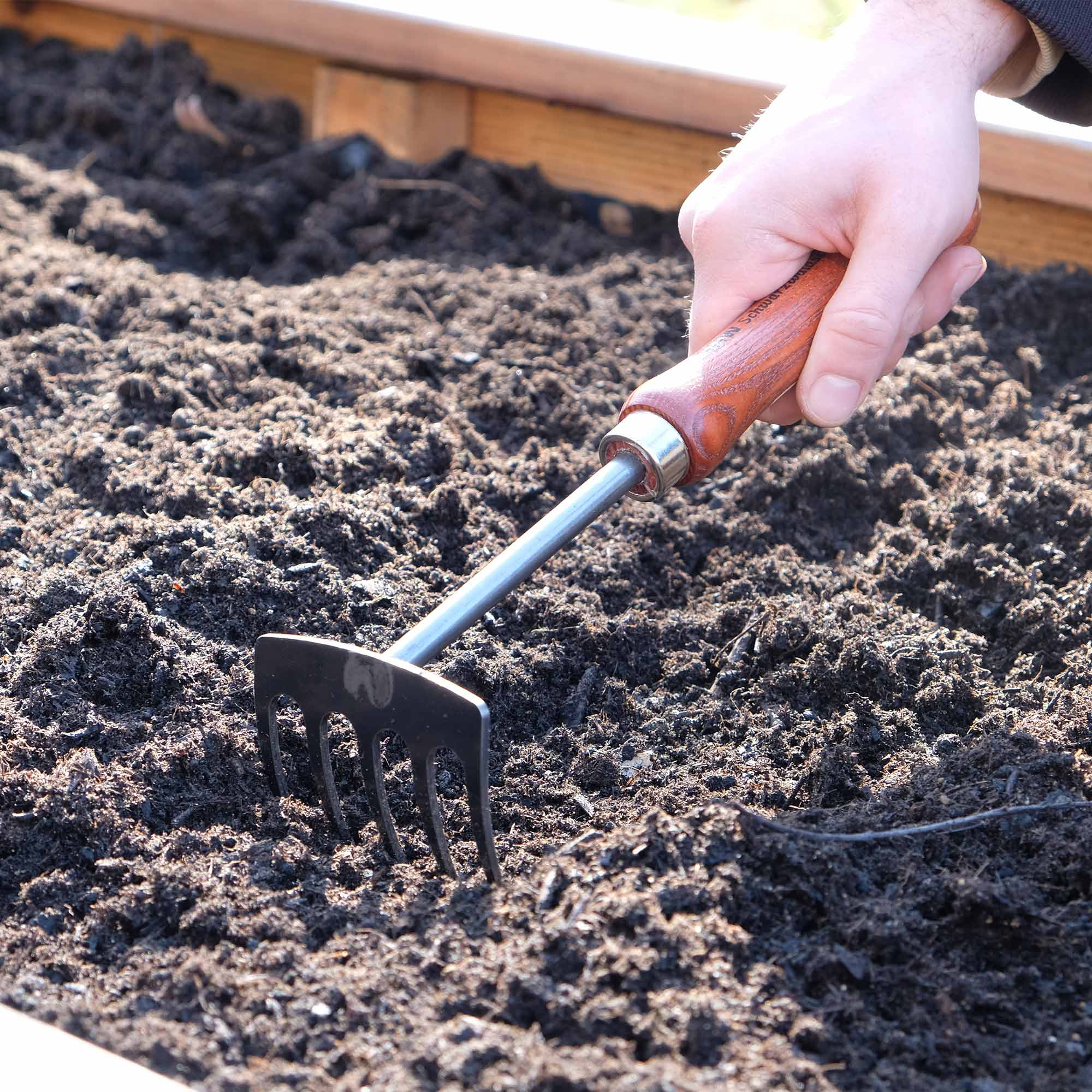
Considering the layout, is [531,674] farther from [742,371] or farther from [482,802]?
[742,371]

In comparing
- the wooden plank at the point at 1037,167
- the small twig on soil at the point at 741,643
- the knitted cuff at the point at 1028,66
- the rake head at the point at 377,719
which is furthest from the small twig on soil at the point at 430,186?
the rake head at the point at 377,719

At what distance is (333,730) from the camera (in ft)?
5.27

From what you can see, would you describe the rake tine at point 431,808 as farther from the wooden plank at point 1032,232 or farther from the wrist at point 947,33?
the wooden plank at point 1032,232

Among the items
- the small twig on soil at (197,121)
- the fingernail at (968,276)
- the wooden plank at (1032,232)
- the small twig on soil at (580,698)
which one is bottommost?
the small twig on soil at (580,698)

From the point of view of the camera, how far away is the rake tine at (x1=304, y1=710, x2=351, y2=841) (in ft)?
4.83

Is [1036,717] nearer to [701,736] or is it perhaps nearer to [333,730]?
[701,736]

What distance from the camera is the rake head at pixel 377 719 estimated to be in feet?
4.42

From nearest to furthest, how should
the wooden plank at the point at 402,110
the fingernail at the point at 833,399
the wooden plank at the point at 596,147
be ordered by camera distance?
the fingernail at the point at 833,399 < the wooden plank at the point at 596,147 < the wooden plank at the point at 402,110

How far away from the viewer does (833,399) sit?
5.65ft

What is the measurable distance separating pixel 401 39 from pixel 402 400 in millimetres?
1414

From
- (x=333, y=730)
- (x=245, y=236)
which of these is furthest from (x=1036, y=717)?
(x=245, y=236)

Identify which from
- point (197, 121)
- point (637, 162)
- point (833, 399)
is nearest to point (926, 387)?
point (833, 399)

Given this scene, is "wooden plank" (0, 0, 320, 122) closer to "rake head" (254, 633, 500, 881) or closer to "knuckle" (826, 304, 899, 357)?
"knuckle" (826, 304, 899, 357)

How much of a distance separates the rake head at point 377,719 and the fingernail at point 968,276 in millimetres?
1027
